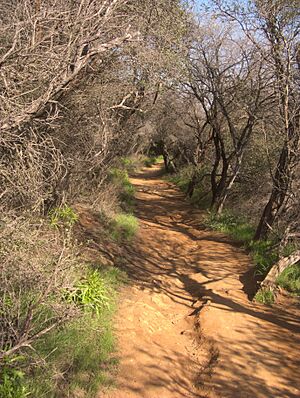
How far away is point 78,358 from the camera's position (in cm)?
456

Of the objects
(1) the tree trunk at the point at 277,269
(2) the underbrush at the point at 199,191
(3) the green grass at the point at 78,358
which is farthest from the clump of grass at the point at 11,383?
(2) the underbrush at the point at 199,191

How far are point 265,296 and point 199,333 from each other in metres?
1.84

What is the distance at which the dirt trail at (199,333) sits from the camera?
15.4 feet

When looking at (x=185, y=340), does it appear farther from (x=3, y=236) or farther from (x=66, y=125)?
(x=66, y=125)

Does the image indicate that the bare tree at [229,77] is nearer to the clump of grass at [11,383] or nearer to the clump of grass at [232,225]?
the clump of grass at [232,225]

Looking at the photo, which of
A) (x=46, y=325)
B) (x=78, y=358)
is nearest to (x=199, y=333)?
(x=78, y=358)

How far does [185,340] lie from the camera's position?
575cm

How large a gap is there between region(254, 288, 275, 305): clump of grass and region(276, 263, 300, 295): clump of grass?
439 millimetres

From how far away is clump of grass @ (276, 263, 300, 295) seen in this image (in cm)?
732

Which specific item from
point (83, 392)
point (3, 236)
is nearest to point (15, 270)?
point (3, 236)

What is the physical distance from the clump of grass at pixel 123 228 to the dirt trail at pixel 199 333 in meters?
0.55

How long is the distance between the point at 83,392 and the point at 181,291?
3.61 meters

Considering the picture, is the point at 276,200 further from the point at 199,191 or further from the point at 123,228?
the point at 199,191

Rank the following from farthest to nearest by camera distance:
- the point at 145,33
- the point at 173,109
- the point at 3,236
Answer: the point at 173,109
the point at 145,33
the point at 3,236
